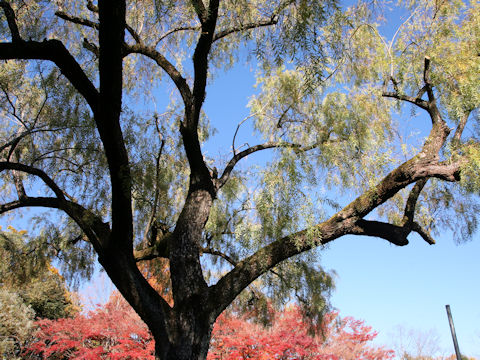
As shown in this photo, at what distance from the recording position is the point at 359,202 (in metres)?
3.30

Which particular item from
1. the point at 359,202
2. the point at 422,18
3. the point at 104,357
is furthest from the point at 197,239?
the point at 104,357

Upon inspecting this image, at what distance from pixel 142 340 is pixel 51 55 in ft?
19.0

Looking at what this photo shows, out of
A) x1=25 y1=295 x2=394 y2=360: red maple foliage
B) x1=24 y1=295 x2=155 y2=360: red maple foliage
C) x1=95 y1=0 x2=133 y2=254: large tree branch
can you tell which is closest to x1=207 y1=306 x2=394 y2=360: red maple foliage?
x1=25 y1=295 x2=394 y2=360: red maple foliage

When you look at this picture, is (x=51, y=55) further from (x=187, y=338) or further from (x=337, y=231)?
(x=337, y=231)

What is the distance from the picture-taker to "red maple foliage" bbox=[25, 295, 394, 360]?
654 centimetres

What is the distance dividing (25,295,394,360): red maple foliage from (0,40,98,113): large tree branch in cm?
481

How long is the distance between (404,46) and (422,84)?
438mm

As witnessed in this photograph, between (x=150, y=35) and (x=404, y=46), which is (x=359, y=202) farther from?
(x=150, y=35)

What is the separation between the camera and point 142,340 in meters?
6.86

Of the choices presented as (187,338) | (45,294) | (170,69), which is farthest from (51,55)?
(45,294)

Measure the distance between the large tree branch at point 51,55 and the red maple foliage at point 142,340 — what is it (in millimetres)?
4812

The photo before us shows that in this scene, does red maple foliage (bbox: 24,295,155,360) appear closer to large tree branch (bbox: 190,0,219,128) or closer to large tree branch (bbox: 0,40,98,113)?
large tree branch (bbox: 190,0,219,128)

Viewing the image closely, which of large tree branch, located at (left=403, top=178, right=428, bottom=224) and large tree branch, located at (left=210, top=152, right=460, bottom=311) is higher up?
large tree branch, located at (left=403, top=178, right=428, bottom=224)

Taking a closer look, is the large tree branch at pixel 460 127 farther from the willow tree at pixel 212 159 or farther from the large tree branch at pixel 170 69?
the large tree branch at pixel 170 69
